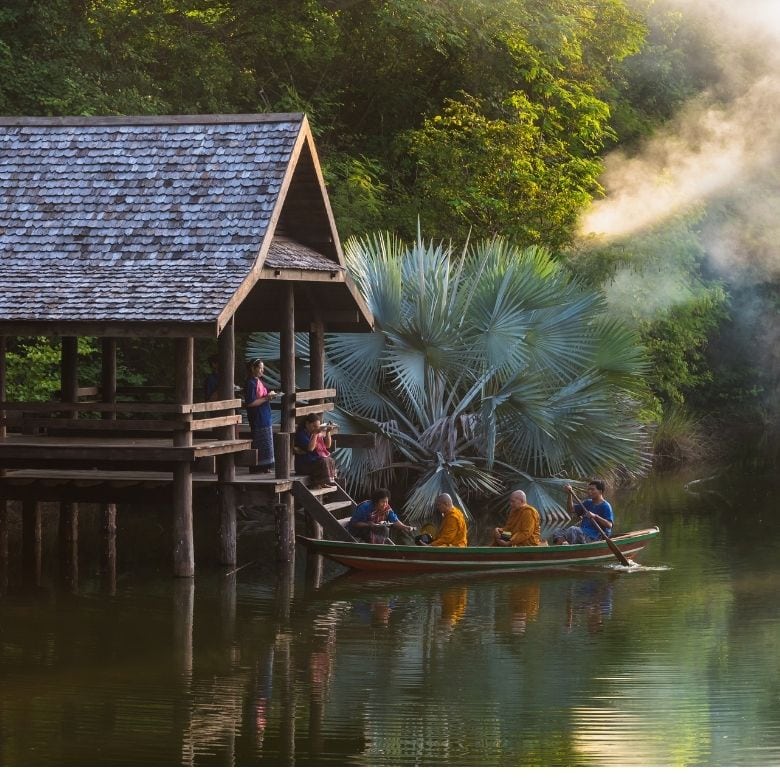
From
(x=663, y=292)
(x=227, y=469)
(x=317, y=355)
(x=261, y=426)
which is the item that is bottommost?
(x=227, y=469)

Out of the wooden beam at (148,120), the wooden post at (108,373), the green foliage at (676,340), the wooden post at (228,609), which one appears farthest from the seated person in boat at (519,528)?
the green foliage at (676,340)

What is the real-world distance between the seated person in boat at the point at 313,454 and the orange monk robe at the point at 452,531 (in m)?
1.96

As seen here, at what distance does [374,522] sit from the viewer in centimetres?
2153

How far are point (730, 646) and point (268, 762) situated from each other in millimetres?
6648

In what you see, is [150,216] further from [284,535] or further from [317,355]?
[284,535]

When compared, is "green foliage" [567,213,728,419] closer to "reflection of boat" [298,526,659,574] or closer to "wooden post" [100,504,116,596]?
"reflection of boat" [298,526,659,574]

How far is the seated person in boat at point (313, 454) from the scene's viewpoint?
22.1m

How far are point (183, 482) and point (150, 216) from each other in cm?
346

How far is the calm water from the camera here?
486 inches

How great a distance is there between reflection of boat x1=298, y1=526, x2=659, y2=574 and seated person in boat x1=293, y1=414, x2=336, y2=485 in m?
1.50

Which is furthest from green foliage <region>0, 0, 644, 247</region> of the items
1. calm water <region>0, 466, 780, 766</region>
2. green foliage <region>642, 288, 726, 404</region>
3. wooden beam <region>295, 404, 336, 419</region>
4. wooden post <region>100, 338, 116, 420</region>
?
calm water <region>0, 466, 780, 766</region>

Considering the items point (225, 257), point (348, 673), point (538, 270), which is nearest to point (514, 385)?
point (538, 270)

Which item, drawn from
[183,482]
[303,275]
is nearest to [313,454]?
[303,275]

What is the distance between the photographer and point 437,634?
56.4 feet
